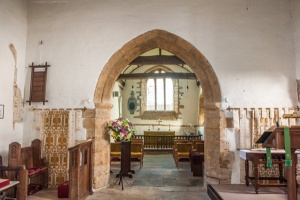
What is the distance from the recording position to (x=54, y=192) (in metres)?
4.60

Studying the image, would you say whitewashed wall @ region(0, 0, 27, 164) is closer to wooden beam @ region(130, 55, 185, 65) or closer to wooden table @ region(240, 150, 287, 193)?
wooden beam @ region(130, 55, 185, 65)

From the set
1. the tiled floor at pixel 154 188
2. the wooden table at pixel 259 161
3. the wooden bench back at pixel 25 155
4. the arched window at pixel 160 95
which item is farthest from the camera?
the arched window at pixel 160 95

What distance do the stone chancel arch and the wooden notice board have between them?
1169mm

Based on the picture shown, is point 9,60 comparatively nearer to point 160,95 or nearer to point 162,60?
point 162,60

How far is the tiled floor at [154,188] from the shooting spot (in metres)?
4.33

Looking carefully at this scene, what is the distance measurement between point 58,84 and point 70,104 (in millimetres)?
544

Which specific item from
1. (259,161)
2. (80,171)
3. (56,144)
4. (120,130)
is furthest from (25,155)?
(259,161)

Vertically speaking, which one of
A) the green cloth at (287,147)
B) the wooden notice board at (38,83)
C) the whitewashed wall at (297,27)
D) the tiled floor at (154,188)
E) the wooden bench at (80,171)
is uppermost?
the whitewashed wall at (297,27)

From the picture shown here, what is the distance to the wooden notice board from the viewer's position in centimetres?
502

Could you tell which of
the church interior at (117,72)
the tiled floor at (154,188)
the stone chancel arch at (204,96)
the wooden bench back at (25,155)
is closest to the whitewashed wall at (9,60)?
the church interior at (117,72)

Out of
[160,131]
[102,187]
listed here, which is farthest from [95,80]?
[160,131]

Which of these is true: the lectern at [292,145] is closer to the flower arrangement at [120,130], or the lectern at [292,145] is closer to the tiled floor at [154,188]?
the tiled floor at [154,188]

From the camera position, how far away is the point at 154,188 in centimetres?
484

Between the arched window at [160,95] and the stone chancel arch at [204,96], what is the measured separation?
7471 millimetres
